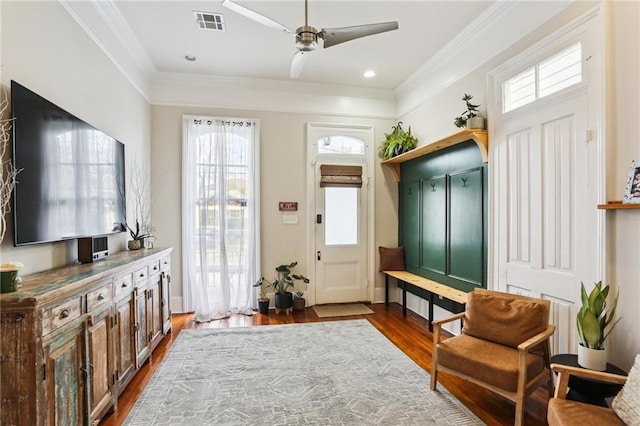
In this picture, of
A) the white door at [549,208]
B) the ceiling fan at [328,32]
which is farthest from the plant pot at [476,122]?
the ceiling fan at [328,32]

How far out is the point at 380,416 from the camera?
7.61 ft

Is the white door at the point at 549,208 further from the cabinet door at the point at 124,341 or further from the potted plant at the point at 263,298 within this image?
the cabinet door at the point at 124,341

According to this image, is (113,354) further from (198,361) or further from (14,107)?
(14,107)

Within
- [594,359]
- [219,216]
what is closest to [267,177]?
[219,216]

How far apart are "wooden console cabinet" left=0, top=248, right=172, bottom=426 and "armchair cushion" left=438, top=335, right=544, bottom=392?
2.39 metres

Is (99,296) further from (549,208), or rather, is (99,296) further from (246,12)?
(549,208)

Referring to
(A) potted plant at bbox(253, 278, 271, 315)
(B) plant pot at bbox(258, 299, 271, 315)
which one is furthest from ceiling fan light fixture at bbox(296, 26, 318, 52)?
(B) plant pot at bbox(258, 299, 271, 315)

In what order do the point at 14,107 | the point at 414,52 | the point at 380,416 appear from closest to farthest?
the point at 14,107 → the point at 380,416 → the point at 414,52

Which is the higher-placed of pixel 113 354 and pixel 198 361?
pixel 113 354

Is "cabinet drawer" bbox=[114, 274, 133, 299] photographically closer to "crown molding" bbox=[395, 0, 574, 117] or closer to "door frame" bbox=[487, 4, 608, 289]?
"door frame" bbox=[487, 4, 608, 289]

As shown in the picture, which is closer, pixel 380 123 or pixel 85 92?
pixel 85 92

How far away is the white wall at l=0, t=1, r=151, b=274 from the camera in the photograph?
6.36 ft

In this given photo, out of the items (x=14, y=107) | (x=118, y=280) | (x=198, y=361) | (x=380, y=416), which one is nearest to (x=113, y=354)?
(x=118, y=280)

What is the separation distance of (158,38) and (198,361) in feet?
11.4
